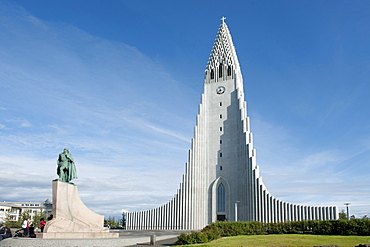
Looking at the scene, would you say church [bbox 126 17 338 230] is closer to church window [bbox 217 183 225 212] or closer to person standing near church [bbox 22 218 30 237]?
church window [bbox 217 183 225 212]

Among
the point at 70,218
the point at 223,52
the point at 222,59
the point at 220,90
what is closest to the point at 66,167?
the point at 70,218

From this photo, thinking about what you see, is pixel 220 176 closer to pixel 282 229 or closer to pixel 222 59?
pixel 222 59

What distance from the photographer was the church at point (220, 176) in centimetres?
4559

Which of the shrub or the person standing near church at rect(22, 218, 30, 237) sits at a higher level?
the person standing near church at rect(22, 218, 30, 237)

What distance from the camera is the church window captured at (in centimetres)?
4916

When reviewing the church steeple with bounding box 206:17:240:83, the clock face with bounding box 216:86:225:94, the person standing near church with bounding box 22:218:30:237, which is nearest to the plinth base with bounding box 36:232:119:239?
the person standing near church with bounding box 22:218:30:237

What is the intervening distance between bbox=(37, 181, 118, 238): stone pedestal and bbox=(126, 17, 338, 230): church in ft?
89.1

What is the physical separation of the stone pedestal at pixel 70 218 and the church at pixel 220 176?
2716 centimetres

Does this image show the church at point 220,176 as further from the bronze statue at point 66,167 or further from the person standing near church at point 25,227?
the person standing near church at point 25,227

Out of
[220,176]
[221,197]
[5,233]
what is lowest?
[5,233]

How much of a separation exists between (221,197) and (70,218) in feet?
104

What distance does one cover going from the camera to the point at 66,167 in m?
21.3

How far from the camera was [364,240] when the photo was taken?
19.2 meters

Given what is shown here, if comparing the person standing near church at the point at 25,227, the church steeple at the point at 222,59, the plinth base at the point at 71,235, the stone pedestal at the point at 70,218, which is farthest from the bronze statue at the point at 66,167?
the church steeple at the point at 222,59
